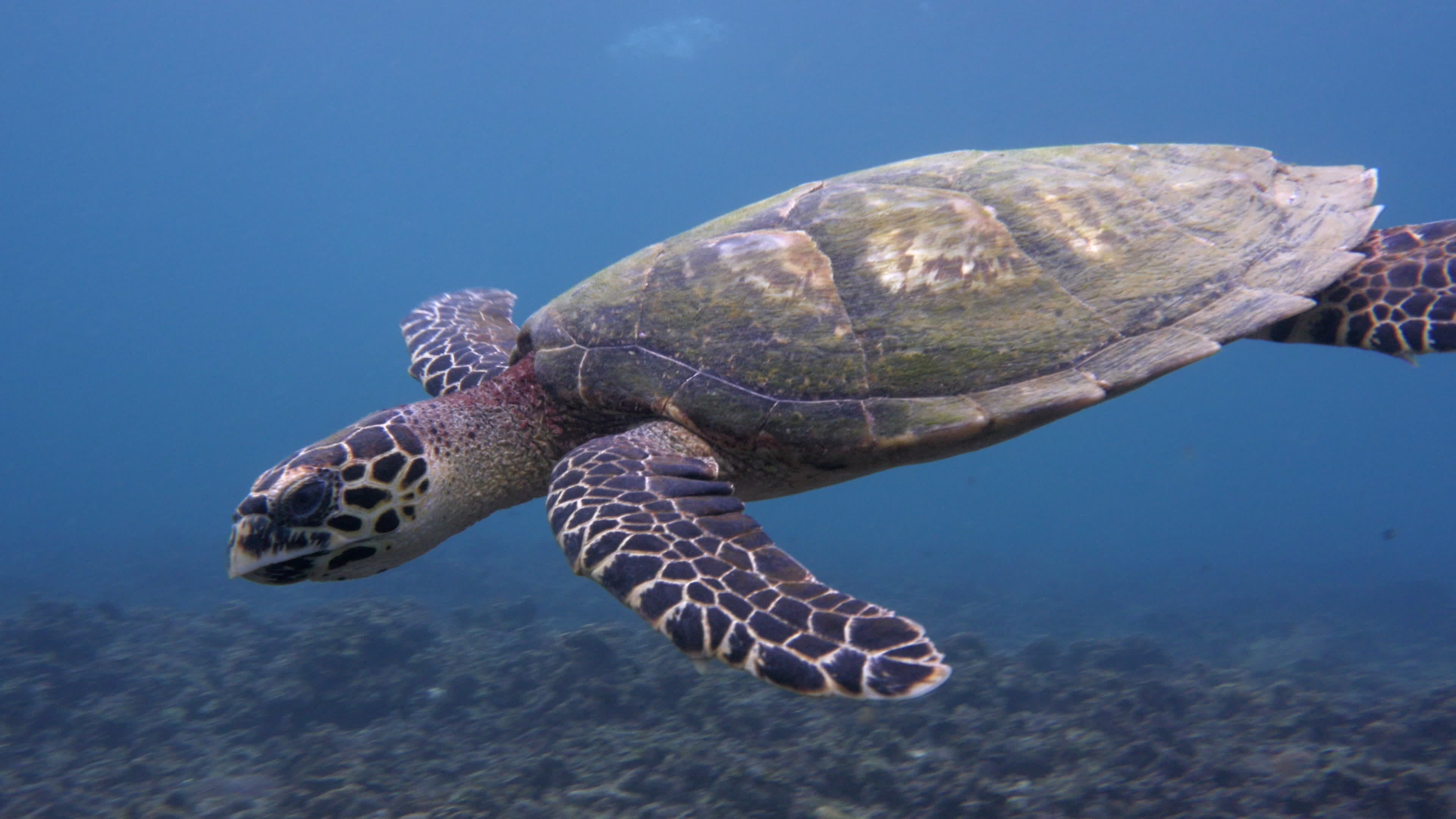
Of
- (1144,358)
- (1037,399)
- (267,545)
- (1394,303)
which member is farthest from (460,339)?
(1394,303)

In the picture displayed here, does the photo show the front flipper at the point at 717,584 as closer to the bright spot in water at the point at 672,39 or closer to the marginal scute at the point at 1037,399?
the marginal scute at the point at 1037,399

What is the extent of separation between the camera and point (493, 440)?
444 cm

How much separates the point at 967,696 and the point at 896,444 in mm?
6793

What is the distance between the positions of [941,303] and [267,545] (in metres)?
3.87

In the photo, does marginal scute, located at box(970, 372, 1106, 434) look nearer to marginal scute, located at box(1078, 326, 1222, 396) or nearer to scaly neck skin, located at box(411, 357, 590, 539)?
marginal scute, located at box(1078, 326, 1222, 396)

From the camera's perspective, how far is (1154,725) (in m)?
7.34

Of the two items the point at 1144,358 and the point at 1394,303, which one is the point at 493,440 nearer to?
the point at 1144,358

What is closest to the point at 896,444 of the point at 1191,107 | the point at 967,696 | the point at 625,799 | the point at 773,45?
the point at 625,799

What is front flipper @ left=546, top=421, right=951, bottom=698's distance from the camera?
2.41 meters

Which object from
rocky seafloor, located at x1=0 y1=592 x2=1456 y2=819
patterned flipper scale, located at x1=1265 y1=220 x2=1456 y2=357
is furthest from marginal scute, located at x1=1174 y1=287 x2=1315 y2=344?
rocky seafloor, located at x1=0 y1=592 x2=1456 y2=819

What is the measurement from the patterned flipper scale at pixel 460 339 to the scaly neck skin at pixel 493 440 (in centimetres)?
51

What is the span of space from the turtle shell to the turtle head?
1.00 metres

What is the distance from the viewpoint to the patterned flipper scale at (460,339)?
561 centimetres

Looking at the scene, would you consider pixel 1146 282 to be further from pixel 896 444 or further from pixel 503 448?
pixel 503 448
